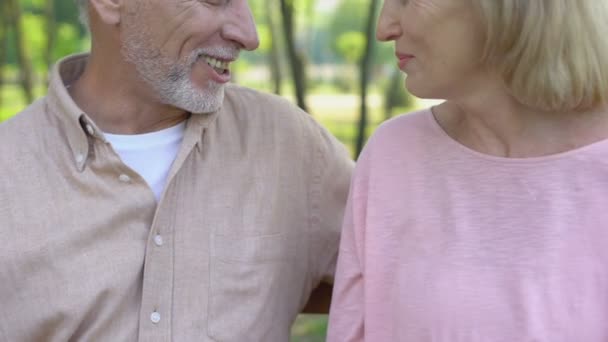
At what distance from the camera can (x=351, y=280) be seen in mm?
2387

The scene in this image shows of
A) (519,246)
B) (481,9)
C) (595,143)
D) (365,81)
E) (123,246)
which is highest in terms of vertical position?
(481,9)

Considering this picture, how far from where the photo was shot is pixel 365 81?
23.5 feet

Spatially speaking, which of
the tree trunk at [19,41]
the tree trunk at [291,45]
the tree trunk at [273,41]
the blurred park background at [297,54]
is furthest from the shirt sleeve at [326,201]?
the tree trunk at [273,41]

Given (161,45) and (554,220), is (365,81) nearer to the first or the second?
(161,45)

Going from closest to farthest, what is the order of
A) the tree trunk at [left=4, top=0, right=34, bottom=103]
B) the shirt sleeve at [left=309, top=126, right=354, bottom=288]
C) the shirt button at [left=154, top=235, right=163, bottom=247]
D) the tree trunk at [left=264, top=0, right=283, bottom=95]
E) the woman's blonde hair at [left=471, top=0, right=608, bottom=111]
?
the woman's blonde hair at [left=471, top=0, right=608, bottom=111] → the shirt button at [left=154, top=235, right=163, bottom=247] → the shirt sleeve at [left=309, top=126, right=354, bottom=288] → the tree trunk at [left=4, top=0, right=34, bottom=103] → the tree trunk at [left=264, top=0, right=283, bottom=95]

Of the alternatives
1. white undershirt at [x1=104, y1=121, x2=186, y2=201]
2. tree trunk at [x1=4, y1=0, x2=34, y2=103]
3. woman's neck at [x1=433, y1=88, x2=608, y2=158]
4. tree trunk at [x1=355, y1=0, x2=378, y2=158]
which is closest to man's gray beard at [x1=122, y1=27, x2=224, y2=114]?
white undershirt at [x1=104, y1=121, x2=186, y2=201]

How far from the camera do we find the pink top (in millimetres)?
1993

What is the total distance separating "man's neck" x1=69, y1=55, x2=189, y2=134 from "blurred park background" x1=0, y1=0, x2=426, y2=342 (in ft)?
→ 1.53

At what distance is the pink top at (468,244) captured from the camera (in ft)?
6.54

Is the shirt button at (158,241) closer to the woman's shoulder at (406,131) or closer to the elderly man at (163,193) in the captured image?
the elderly man at (163,193)

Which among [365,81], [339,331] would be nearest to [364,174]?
[339,331]

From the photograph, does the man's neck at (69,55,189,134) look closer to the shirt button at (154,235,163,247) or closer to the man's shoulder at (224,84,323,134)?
the man's shoulder at (224,84,323,134)

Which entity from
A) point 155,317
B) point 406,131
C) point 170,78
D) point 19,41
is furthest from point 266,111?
point 19,41

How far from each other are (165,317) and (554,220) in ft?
3.67
